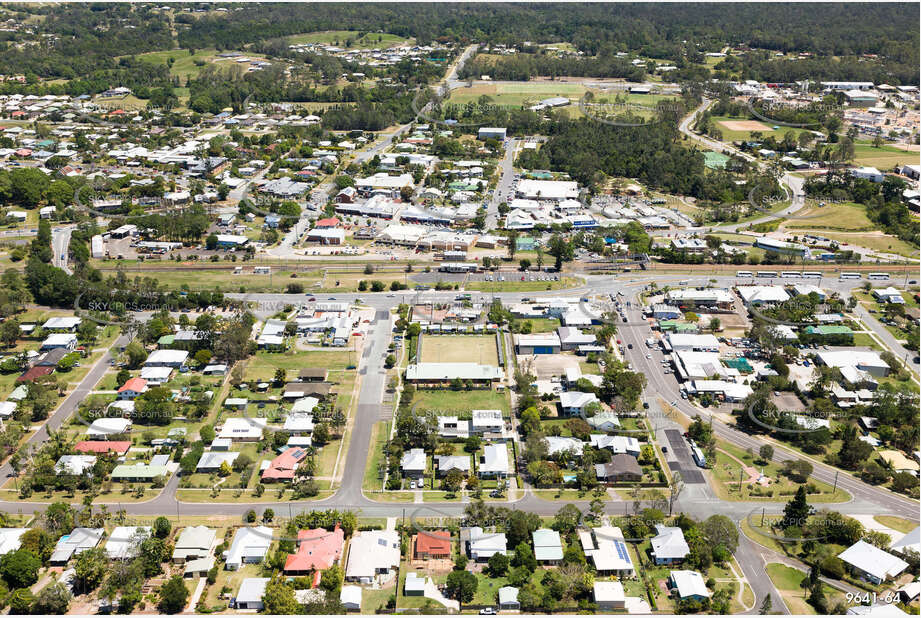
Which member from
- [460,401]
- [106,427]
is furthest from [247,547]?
[460,401]

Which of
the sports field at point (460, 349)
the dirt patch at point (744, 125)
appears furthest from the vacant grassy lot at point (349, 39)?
the sports field at point (460, 349)

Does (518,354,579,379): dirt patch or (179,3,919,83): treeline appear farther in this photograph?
(179,3,919,83): treeline

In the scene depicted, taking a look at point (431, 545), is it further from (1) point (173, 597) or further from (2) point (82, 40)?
(2) point (82, 40)

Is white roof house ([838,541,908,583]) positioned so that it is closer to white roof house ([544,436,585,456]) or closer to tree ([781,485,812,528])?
tree ([781,485,812,528])

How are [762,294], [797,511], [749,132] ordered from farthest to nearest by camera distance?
1. [749,132]
2. [762,294]
3. [797,511]

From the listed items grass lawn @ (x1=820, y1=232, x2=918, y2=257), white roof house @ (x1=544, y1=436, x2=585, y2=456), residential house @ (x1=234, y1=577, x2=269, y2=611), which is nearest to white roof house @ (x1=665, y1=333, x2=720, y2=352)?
white roof house @ (x1=544, y1=436, x2=585, y2=456)

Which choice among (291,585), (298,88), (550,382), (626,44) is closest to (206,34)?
(298,88)
